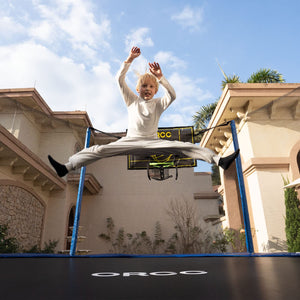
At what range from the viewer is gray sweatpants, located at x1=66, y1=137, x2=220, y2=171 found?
8.28 ft

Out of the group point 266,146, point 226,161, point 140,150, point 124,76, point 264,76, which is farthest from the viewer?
point 264,76

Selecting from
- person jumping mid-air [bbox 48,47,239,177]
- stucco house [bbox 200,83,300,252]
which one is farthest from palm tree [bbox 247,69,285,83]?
person jumping mid-air [bbox 48,47,239,177]

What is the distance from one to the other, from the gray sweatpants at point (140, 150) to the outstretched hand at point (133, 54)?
93 centimetres

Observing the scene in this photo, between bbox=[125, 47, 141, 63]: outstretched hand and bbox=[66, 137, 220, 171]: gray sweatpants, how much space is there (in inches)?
36.7

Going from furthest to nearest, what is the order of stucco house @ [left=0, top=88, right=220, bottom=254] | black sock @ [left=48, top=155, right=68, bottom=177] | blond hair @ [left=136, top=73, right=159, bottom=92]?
1. stucco house @ [left=0, top=88, right=220, bottom=254]
2. blond hair @ [left=136, top=73, right=159, bottom=92]
3. black sock @ [left=48, top=155, right=68, bottom=177]

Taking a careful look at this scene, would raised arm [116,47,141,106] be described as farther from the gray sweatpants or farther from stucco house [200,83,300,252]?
stucco house [200,83,300,252]

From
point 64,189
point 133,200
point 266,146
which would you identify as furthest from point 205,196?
point 64,189

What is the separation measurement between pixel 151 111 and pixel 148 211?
7537mm

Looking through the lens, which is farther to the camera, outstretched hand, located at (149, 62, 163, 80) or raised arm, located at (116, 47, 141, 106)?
raised arm, located at (116, 47, 141, 106)

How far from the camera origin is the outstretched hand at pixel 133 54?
286 cm

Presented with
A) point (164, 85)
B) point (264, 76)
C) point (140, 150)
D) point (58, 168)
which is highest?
point (264, 76)

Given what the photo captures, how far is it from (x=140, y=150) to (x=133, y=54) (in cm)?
108

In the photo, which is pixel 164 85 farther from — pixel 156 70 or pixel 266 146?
pixel 266 146

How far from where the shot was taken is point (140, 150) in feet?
8.63
